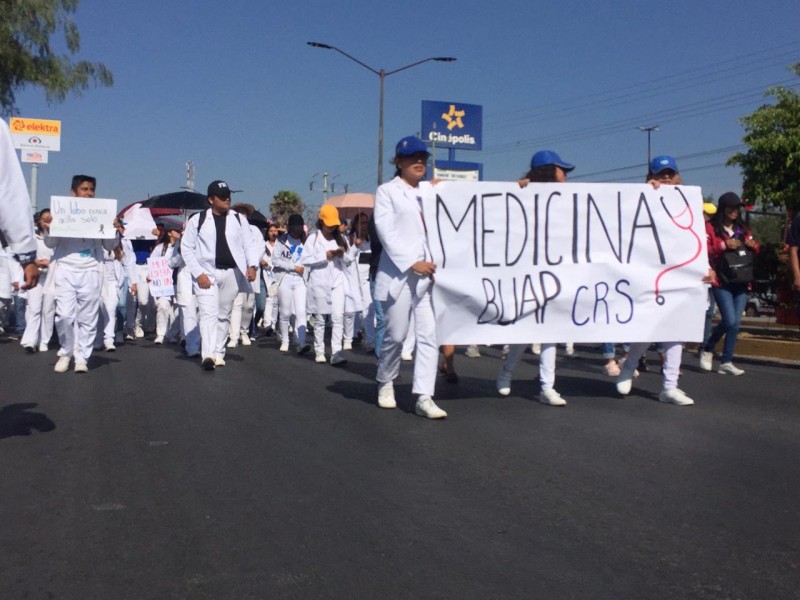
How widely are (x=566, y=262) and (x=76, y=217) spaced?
5208mm

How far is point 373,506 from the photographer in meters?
4.45

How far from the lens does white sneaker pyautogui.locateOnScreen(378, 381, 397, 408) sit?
23.8 ft

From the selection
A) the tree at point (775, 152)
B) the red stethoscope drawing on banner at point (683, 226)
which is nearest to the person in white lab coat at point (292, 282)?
the red stethoscope drawing on banner at point (683, 226)

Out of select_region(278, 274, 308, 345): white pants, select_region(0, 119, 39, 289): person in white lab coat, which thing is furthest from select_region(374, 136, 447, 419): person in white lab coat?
select_region(278, 274, 308, 345): white pants

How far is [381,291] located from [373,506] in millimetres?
2897

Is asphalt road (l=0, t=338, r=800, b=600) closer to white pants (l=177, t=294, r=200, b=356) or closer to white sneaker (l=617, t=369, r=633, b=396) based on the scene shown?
white sneaker (l=617, t=369, r=633, b=396)

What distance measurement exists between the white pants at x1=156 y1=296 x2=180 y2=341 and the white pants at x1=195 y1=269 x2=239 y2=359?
4.14m

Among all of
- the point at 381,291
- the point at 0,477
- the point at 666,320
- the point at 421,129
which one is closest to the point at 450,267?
the point at 381,291

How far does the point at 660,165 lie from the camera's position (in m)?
8.26

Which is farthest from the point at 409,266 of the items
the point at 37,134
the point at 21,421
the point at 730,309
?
the point at 37,134

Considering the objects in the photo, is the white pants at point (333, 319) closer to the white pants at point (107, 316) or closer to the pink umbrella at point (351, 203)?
the white pants at point (107, 316)

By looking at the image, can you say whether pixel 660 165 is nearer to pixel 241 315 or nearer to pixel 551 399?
pixel 551 399

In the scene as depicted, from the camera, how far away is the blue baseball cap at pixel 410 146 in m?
6.92

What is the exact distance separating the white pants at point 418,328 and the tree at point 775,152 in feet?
69.5
